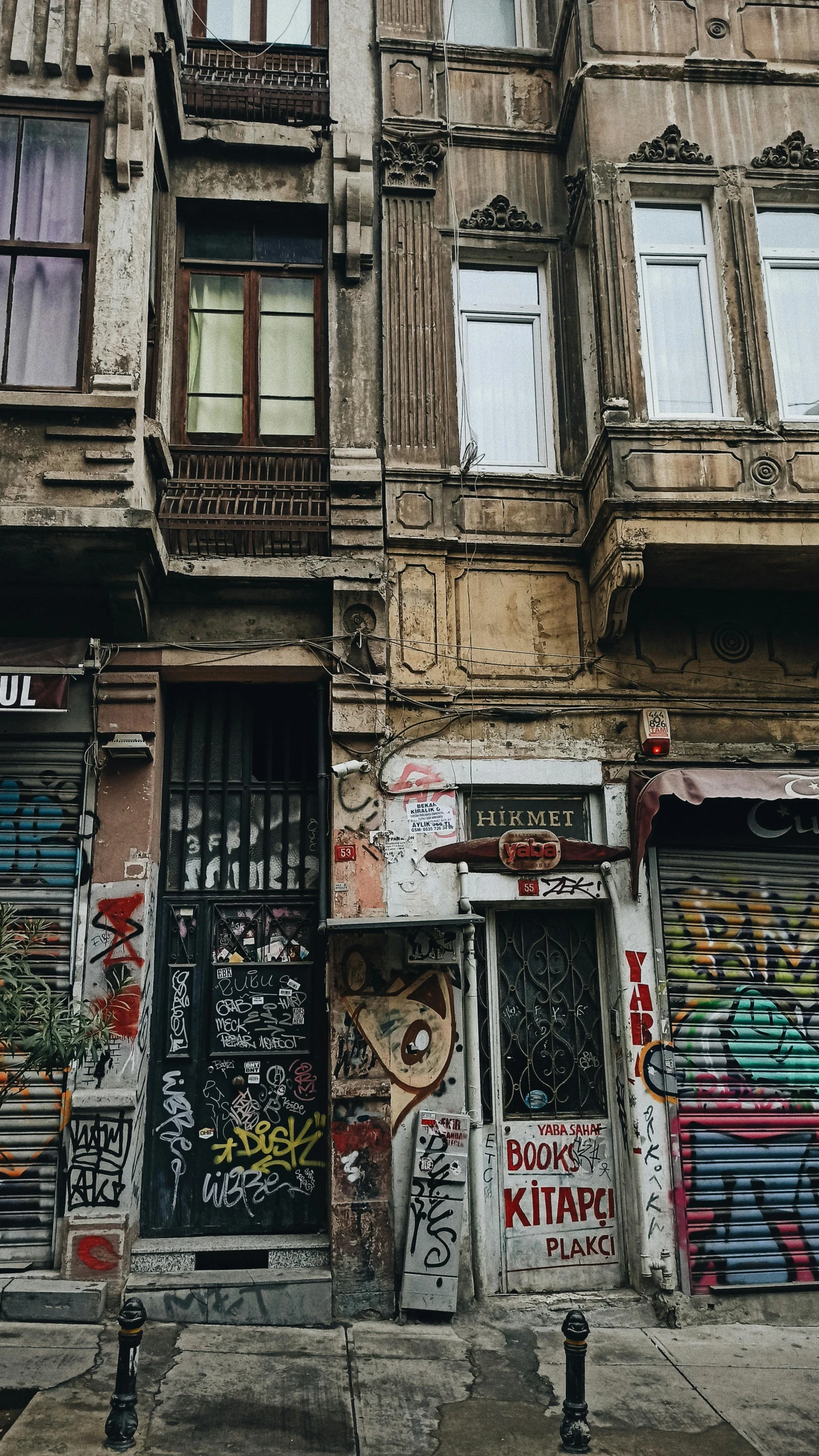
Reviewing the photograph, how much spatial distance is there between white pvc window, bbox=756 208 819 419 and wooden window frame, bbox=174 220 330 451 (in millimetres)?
4055

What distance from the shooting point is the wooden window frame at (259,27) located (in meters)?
9.64

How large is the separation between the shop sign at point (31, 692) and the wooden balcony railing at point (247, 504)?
5.00 ft

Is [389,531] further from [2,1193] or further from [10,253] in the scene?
[2,1193]

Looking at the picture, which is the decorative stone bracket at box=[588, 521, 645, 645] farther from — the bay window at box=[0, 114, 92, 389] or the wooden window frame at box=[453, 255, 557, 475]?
the bay window at box=[0, 114, 92, 389]

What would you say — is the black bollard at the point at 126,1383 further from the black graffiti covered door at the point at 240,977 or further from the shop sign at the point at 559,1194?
the shop sign at the point at 559,1194

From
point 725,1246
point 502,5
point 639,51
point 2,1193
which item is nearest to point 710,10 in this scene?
point 639,51

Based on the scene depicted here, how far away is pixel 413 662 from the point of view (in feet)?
27.1

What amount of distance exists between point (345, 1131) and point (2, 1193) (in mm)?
2554

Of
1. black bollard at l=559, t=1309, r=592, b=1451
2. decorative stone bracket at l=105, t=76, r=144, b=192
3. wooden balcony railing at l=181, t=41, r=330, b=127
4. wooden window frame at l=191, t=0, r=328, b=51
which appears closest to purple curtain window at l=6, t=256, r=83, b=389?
decorative stone bracket at l=105, t=76, r=144, b=192

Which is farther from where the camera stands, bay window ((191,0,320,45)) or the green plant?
bay window ((191,0,320,45))

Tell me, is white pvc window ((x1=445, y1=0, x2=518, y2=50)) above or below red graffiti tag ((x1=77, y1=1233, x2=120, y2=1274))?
above

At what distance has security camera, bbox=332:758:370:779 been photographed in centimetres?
786

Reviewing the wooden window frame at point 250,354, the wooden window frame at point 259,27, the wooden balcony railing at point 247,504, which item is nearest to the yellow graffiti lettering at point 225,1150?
the wooden balcony railing at point 247,504

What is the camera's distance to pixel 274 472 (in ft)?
28.4
